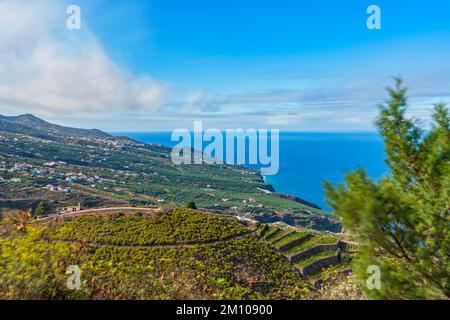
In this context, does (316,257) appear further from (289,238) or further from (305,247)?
(289,238)

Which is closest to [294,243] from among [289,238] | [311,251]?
[289,238]

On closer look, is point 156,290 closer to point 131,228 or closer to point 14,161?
point 131,228

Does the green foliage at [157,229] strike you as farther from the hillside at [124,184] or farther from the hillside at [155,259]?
the hillside at [124,184]

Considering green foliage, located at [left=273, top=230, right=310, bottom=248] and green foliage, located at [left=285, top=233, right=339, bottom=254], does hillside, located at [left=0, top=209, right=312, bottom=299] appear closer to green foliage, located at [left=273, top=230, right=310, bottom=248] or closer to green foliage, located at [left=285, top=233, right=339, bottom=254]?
green foliage, located at [left=273, top=230, right=310, bottom=248]

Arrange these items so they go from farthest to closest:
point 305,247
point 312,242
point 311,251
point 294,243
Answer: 1. point 312,242
2. point 294,243
3. point 305,247
4. point 311,251

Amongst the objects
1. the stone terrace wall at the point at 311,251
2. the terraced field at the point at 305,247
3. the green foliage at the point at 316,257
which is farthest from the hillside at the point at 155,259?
the terraced field at the point at 305,247
